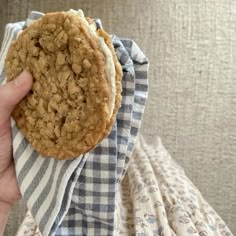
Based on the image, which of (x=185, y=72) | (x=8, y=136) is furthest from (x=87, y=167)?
(x=185, y=72)

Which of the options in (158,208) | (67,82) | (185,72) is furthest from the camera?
(185,72)

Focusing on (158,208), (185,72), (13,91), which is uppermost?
(13,91)

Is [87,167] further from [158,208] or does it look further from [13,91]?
[158,208]

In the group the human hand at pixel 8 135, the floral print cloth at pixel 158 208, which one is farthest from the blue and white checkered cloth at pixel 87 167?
the floral print cloth at pixel 158 208

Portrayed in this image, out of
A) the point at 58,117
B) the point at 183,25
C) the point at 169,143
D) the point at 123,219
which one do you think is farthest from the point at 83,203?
the point at 183,25

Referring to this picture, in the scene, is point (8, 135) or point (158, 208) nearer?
point (8, 135)

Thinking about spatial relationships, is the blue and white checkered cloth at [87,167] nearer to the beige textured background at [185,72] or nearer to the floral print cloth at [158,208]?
the floral print cloth at [158,208]
